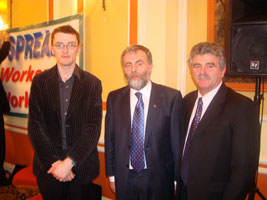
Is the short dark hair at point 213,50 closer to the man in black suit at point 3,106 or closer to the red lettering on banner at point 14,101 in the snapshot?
Answer: the man in black suit at point 3,106

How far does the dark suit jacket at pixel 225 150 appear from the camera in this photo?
1329 mm

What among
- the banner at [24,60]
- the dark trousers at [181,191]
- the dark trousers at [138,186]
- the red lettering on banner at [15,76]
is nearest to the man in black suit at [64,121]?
the dark trousers at [138,186]

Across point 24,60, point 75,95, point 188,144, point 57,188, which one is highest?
point 24,60

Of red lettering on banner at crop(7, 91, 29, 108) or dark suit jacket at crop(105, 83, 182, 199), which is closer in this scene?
dark suit jacket at crop(105, 83, 182, 199)

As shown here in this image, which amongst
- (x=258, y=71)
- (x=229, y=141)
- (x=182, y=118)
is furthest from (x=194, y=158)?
(x=258, y=71)

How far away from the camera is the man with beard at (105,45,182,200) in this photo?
66.1 inches

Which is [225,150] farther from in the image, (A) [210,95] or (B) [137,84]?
(B) [137,84]

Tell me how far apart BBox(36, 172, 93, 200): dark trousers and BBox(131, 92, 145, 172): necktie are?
17.1 inches

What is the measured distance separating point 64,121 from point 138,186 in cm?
70

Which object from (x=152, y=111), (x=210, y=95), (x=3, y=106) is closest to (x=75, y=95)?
(x=152, y=111)

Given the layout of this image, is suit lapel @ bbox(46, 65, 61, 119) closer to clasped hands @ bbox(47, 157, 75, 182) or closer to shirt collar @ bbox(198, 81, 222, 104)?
clasped hands @ bbox(47, 157, 75, 182)

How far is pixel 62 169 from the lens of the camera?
1.62 metres

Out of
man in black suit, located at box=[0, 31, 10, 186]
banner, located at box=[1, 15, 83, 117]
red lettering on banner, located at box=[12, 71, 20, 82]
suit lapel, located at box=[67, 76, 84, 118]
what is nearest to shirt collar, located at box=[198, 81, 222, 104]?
suit lapel, located at box=[67, 76, 84, 118]

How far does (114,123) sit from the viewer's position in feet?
5.98
